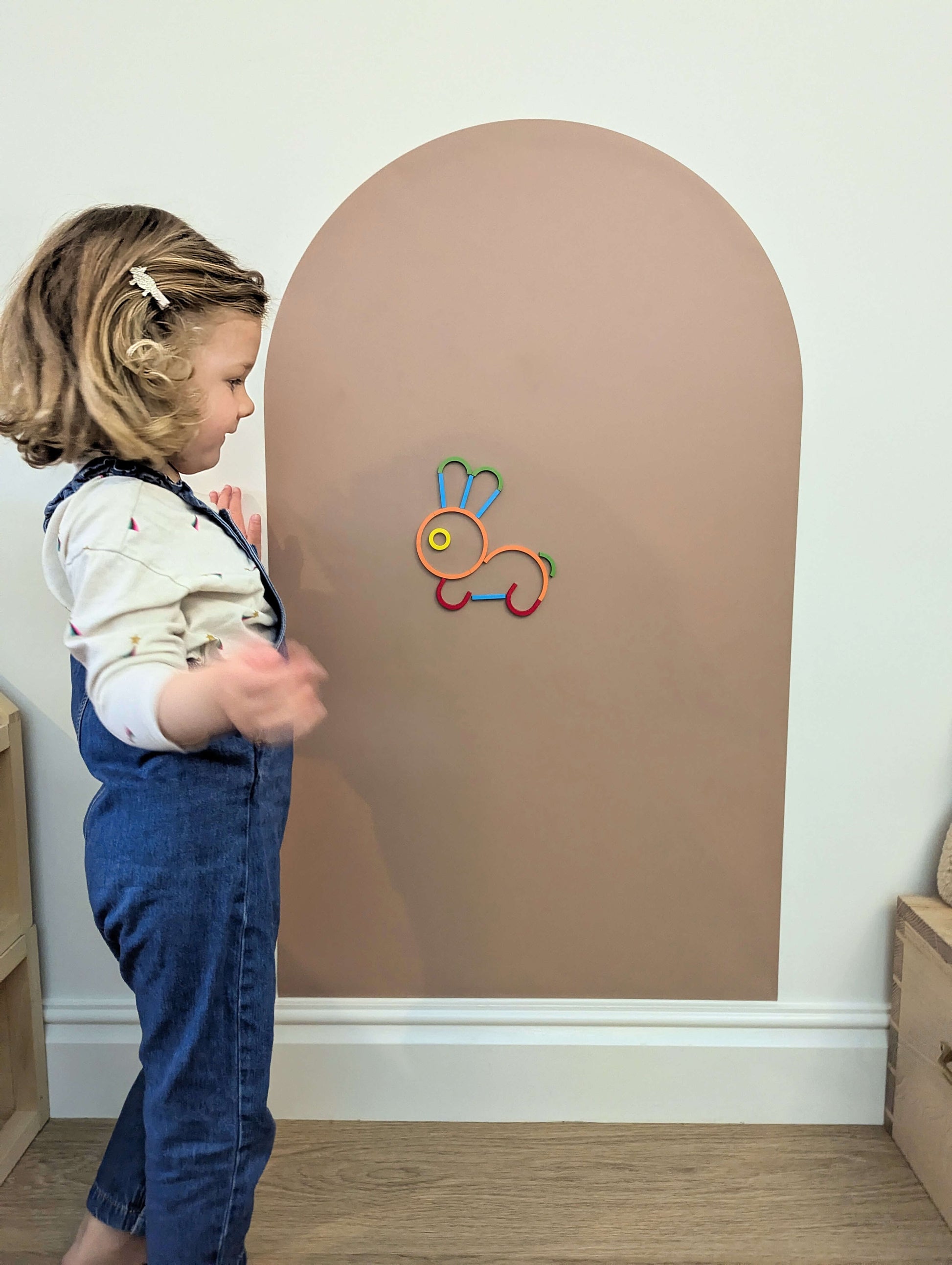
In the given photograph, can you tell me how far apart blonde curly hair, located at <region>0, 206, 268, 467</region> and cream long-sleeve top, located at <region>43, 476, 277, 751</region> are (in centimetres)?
6

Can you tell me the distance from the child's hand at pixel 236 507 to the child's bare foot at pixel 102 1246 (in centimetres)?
83

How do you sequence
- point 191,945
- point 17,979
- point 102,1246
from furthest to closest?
point 17,979 < point 102,1246 < point 191,945

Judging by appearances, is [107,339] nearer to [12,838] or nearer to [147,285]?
[147,285]

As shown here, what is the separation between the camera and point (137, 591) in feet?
2.64

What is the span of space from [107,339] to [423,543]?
1.71 feet

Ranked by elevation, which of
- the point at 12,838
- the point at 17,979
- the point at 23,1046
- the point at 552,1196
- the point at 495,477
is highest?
the point at 495,477

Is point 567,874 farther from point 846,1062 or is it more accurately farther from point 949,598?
point 949,598

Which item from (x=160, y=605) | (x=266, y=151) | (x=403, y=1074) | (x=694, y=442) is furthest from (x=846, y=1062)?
(x=266, y=151)

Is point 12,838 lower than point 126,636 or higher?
lower

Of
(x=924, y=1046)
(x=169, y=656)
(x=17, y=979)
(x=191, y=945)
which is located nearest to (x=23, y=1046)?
(x=17, y=979)

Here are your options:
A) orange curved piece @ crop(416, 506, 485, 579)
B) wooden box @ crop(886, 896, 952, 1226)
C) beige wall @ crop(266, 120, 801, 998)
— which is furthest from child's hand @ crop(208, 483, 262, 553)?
wooden box @ crop(886, 896, 952, 1226)

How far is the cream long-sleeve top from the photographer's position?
0.79 meters

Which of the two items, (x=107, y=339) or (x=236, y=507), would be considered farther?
(x=236, y=507)

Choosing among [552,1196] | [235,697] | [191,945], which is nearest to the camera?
[235,697]
